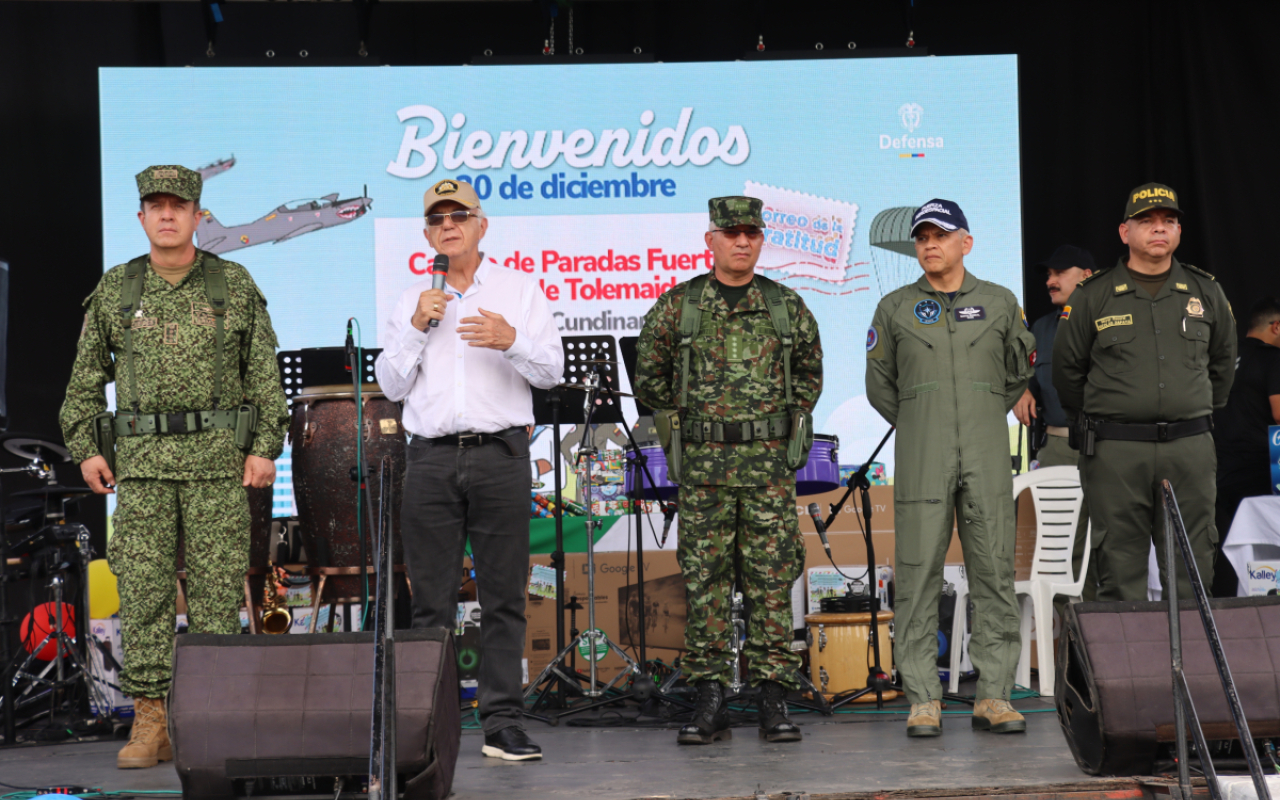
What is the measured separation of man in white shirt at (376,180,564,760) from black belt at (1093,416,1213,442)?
1.99 m

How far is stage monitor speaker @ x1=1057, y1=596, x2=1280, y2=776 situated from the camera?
3.21m

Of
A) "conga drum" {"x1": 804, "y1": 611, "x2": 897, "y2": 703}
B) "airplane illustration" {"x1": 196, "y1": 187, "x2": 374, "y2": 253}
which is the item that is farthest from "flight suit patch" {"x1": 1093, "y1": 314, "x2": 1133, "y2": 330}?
"airplane illustration" {"x1": 196, "y1": 187, "x2": 374, "y2": 253}

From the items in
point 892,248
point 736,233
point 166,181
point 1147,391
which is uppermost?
point 892,248

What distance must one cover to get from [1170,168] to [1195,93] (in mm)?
440

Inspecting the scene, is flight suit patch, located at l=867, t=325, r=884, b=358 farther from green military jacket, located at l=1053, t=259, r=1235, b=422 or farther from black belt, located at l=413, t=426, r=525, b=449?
black belt, located at l=413, t=426, r=525, b=449

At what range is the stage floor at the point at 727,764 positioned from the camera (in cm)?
346

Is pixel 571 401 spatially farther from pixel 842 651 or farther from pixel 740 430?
pixel 842 651

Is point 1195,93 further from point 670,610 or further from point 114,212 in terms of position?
point 114,212

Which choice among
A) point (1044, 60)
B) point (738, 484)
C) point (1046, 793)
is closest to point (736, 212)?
point (738, 484)

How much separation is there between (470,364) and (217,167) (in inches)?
129

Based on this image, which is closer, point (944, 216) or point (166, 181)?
point (166, 181)

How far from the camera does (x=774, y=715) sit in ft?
14.0

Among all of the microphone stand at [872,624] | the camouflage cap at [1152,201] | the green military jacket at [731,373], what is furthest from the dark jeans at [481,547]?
the camouflage cap at [1152,201]

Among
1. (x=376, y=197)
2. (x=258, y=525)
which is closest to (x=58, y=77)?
(x=376, y=197)
